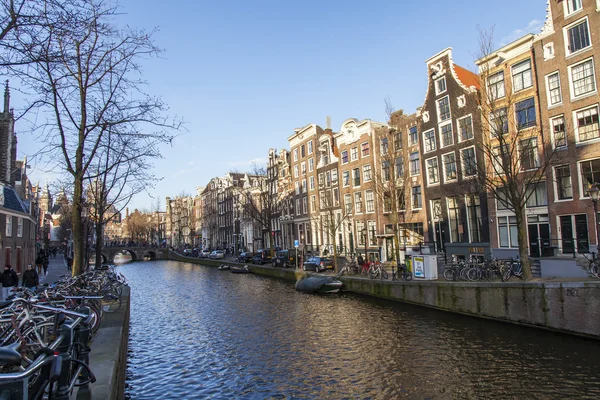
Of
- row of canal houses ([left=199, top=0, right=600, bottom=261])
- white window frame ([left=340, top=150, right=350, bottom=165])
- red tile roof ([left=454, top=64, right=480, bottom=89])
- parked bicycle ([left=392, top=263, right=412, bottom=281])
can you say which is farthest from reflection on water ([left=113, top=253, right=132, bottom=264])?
red tile roof ([left=454, top=64, right=480, bottom=89])

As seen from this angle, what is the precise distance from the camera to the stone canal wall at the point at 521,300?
48.9 feet

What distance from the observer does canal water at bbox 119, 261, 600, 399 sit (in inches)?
434

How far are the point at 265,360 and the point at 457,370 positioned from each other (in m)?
6.14

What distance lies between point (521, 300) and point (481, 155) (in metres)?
13.4

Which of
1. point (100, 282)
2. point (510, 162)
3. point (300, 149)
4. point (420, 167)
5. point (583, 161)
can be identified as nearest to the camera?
point (100, 282)

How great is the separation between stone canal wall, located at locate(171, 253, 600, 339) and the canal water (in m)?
0.56

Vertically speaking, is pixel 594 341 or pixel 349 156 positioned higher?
pixel 349 156

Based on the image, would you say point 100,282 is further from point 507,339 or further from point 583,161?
point 583,161

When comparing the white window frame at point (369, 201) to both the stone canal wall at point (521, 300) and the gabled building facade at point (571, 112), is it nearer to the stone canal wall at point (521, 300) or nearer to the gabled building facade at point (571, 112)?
the stone canal wall at point (521, 300)

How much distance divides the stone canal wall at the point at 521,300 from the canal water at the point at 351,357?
561 mm

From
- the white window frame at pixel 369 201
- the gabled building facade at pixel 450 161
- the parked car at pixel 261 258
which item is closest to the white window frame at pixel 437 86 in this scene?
the gabled building facade at pixel 450 161

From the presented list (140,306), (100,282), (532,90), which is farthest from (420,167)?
(100,282)

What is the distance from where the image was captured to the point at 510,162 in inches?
773

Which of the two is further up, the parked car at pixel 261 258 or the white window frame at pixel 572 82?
the white window frame at pixel 572 82
